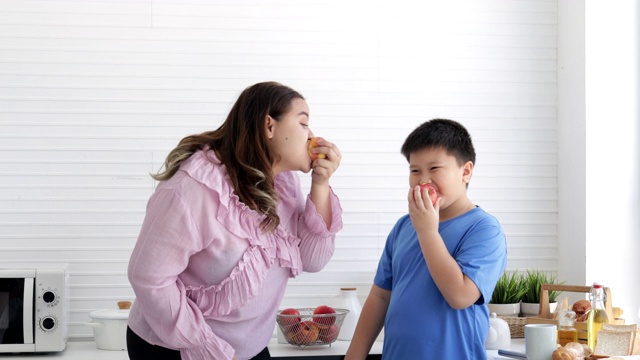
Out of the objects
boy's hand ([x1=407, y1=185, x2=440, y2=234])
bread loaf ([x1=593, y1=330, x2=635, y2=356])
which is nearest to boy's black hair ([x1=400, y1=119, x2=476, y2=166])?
boy's hand ([x1=407, y1=185, x2=440, y2=234])

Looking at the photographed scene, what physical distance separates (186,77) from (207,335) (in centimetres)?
133

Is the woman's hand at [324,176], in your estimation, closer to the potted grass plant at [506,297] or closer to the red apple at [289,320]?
the red apple at [289,320]

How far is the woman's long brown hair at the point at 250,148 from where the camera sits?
1.97 m

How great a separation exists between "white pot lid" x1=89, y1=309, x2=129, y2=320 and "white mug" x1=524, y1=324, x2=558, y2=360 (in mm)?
1263

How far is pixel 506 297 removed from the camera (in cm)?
291

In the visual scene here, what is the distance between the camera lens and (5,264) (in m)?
2.95

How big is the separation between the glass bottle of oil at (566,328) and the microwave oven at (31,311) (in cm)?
150

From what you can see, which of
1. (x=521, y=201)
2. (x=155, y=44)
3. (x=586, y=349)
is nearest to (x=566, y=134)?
(x=521, y=201)

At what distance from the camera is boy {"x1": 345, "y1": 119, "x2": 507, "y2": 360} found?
1933 millimetres

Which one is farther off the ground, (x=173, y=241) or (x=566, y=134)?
(x=566, y=134)

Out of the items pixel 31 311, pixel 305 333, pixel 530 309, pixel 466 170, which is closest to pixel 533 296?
pixel 530 309

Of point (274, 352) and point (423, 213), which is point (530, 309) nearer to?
point (274, 352)

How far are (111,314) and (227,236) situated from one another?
3.38 ft

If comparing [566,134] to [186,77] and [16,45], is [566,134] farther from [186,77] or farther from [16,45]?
[16,45]
